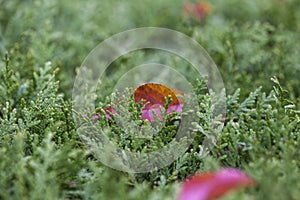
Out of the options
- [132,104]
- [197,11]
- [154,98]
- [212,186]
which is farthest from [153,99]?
[197,11]

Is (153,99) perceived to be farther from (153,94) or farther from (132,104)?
(132,104)

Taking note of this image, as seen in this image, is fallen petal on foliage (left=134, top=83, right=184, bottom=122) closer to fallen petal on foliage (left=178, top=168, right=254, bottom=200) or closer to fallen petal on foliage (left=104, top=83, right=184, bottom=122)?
fallen petal on foliage (left=104, top=83, right=184, bottom=122)

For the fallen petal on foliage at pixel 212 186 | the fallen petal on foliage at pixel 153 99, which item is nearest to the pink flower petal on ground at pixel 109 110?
the fallen petal on foliage at pixel 153 99

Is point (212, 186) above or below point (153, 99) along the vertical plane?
below

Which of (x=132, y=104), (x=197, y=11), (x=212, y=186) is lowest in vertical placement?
(x=212, y=186)

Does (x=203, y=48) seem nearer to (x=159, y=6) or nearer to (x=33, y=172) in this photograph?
(x=159, y=6)

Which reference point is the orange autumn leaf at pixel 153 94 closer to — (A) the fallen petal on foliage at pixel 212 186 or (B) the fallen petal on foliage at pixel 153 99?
(B) the fallen petal on foliage at pixel 153 99
